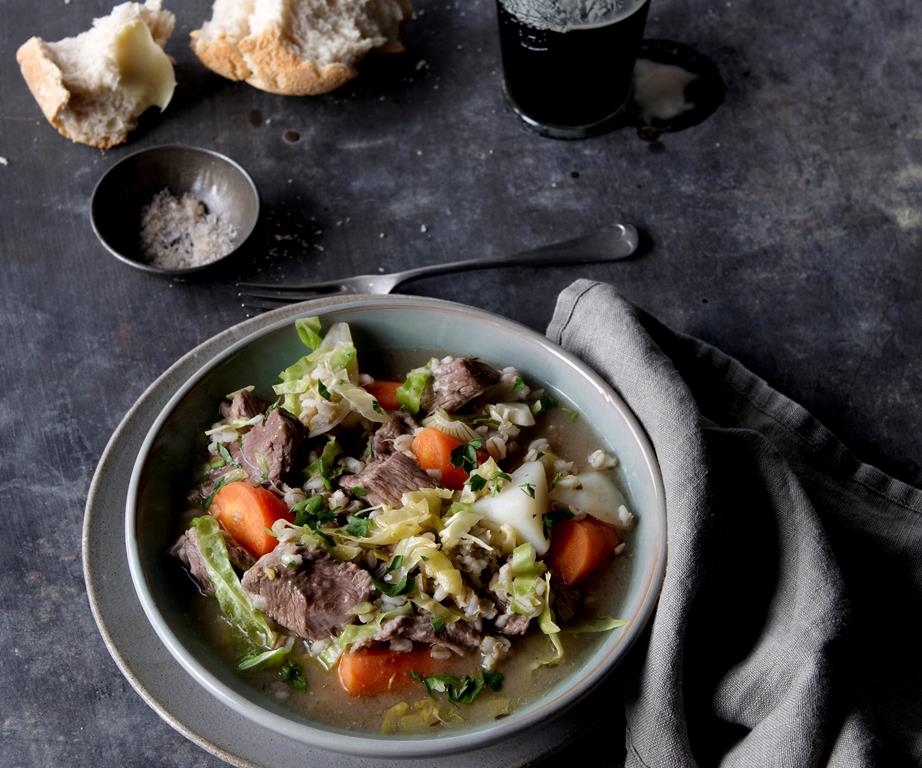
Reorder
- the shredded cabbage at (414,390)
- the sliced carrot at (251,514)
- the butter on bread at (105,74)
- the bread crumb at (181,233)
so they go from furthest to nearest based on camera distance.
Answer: the butter on bread at (105,74), the bread crumb at (181,233), the shredded cabbage at (414,390), the sliced carrot at (251,514)

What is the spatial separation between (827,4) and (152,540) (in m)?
3.10

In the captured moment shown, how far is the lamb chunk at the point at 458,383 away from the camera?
261 centimetres

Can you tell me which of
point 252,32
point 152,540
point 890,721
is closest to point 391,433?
point 152,540

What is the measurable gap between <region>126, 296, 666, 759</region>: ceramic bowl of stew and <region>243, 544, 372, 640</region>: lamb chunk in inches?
5.1

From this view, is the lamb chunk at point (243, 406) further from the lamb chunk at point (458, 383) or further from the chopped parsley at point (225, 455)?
the lamb chunk at point (458, 383)

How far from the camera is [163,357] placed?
10.2 ft

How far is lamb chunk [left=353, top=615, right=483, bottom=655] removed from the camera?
229cm

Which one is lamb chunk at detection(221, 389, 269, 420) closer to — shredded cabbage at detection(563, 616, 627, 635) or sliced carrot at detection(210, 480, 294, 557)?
sliced carrot at detection(210, 480, 294, 557)

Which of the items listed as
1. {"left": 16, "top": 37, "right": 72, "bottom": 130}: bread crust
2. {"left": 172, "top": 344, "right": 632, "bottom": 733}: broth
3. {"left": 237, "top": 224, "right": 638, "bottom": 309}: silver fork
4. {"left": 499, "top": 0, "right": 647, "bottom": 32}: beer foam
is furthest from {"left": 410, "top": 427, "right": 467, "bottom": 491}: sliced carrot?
{"left": 16, "top": 37, "right": 72, "bottom": 130}: bread crust

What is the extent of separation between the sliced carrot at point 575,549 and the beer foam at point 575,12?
150cm

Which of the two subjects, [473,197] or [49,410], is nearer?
[49,410]

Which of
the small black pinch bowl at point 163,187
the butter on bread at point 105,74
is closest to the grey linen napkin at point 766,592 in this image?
the small black pinch bowl at point 163,187

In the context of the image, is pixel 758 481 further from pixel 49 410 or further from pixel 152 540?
pixel 49 410

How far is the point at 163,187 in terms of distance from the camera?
132 inches
